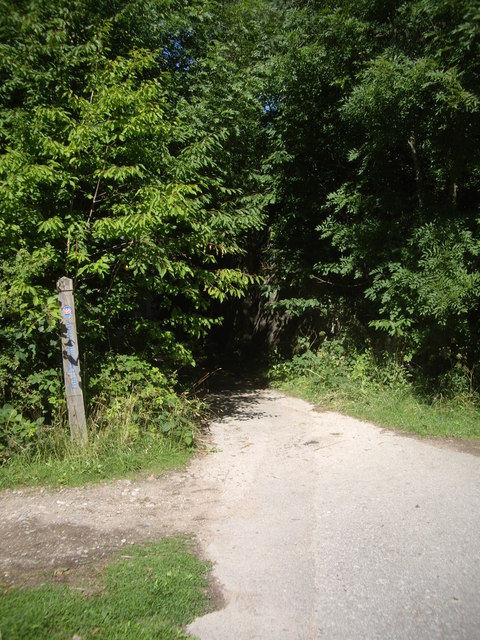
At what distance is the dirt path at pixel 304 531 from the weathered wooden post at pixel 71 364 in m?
0.74

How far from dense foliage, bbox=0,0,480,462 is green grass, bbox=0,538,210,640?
238 centimetres

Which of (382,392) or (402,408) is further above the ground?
(382,392)

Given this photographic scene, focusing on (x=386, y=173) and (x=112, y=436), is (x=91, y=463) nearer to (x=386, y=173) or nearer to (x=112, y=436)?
(x=112, y=436)

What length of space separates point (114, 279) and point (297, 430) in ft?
10.9

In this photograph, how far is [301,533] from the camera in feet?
12.7

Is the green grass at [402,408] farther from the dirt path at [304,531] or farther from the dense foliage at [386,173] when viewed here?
the dense foliage at [386,173]

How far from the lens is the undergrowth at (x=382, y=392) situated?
6.44 meters

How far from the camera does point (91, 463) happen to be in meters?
5.02

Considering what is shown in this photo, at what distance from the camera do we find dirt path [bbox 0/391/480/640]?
2.86 metres

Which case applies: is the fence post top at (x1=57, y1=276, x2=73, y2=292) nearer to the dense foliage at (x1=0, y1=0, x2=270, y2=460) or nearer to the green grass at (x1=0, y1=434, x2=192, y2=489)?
the dense foliage at (x1=0, y1=0, x2=270, y2=460)

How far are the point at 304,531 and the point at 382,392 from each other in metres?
4.15

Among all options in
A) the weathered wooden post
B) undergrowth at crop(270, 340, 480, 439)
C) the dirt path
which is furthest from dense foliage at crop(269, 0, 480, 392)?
the weathered wooden post

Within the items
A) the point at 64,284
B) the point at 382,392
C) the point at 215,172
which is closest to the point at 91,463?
the point at 64,284

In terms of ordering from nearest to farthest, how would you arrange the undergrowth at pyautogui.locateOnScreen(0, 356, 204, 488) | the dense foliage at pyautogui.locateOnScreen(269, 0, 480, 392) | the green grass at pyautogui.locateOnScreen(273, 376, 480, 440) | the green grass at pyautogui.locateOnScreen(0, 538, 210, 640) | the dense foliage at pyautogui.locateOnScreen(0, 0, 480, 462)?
the green grass at pyautogui.locateOnScreen(0, 538, 210, 640)
the undergrowth at pyautogui.locateOnScreen(0, 356, 204, 488)
the dense foliage at pyautogui.locateOnScreen(0, 0, 480, 462)
the dense foliage at pyautogui.locateOnScreen(269, 0, 480, 392)
the green grass at pyautogui.locateOnScreen(273, 376, 480, 440)
